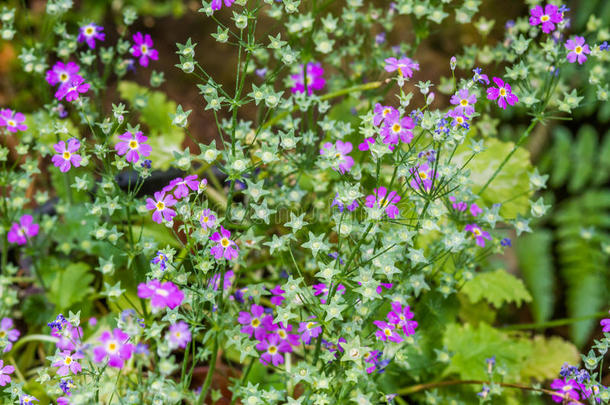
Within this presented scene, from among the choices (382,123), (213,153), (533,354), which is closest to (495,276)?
(533,354)

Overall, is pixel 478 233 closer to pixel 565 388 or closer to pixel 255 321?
pixel 565 388

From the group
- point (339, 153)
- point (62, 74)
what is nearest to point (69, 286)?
point (62, 74)

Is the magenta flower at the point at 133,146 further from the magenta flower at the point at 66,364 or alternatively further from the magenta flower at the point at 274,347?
the magenta flower at the point at 274,347

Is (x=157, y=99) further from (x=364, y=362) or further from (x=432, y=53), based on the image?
(x=432, y=53)

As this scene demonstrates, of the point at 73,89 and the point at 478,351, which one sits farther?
the point at 478,351

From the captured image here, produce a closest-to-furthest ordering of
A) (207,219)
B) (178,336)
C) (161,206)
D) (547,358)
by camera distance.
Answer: (178,336) → (207,219) → (161,206) → (547,358)

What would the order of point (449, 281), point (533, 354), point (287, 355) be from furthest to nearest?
point (533, 354) → point (287, 355) → point (449, 281)

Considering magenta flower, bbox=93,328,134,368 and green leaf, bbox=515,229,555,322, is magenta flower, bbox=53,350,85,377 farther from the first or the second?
green leaf, bbox=515,229,555,322
